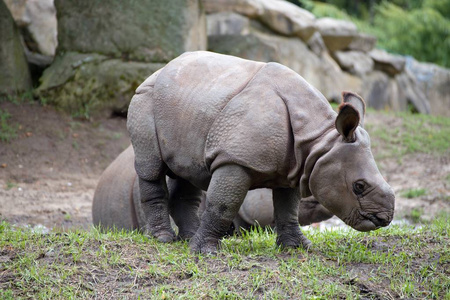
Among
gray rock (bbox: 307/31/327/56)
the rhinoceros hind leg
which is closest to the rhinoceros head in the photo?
the rhinoceros hind leg

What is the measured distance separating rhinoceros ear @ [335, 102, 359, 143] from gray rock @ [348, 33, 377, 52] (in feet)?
46.4

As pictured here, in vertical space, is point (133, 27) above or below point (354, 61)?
above

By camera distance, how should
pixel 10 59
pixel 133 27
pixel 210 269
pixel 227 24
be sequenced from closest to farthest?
pixel 210 269 < pixel 10 59 < pixel 133 27 < pixel 227 24

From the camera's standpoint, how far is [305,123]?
16.3 ft

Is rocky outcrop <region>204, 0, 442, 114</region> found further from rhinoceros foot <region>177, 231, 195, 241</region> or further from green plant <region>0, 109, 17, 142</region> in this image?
rhinoceros foot <region>177, 231, 195, 241</region>

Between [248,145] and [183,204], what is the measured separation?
159cm

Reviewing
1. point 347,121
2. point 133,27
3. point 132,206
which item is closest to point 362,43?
point 133,27

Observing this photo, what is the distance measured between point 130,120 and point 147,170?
1.62ft

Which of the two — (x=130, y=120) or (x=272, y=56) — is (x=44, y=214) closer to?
(x=130, y=120)

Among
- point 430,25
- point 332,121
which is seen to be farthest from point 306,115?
point 430,25

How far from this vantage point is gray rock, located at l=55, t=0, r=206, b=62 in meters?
12.1

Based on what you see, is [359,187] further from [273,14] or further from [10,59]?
[273,14]

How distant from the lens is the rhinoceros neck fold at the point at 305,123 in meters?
4.89

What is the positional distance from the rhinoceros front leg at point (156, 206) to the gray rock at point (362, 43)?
13.7 meters
